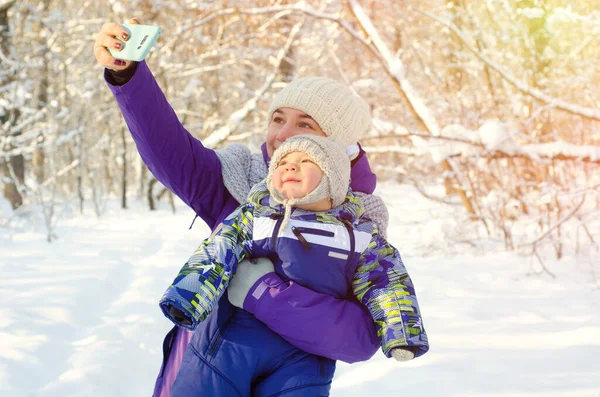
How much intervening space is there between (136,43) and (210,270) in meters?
0.63

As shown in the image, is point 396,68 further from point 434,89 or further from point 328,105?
point 434,89

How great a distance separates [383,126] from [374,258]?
3951mm

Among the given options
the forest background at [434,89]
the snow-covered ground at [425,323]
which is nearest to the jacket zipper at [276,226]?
the snow-covered ground at [425,323]

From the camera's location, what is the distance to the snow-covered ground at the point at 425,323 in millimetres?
2742

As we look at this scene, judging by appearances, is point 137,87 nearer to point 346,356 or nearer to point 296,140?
point 296,140

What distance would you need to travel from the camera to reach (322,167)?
154 cm

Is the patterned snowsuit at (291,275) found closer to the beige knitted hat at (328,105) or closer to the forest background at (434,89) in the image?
the beige knitted hat at (328,105)

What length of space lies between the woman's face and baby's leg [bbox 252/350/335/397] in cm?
71

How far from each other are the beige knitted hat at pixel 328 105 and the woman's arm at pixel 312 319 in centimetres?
59

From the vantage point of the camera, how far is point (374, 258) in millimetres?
1554

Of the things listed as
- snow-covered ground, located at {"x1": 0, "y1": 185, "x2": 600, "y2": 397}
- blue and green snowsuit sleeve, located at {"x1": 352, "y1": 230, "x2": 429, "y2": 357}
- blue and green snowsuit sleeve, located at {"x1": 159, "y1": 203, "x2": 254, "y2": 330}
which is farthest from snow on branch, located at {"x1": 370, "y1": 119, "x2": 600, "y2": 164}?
blue and green snowsuit sleeve, located at {"x1": 159, "y1": 203, "x2": 254, "y2": 330}

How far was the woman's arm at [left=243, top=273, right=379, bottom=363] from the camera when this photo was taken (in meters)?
1.42

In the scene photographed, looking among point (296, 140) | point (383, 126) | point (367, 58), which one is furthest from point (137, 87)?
point (367, 58)

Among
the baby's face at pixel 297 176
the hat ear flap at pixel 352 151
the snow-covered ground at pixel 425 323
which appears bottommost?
the snow-covered ground at pixel 425 323
